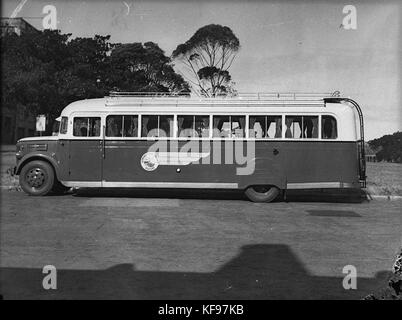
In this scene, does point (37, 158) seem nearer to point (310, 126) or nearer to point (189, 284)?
point (310, 126)

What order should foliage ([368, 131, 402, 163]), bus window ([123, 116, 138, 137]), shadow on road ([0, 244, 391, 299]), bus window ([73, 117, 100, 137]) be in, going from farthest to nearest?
foliage ([368, 131, 402, 163]) < bus window ([73, 117, 100, 137]) < bus window ([123, 116, 138, 137]) < shadow on road ([0, 244, 391, 299])

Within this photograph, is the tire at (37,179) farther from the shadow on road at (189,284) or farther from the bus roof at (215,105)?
the shadow on road at (189,284)

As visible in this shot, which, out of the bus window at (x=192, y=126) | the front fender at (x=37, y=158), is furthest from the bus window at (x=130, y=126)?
the front fender at (x=37, y=158)

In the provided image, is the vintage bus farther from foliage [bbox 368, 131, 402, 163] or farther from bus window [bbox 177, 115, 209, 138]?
foliage [bbox 368, 131, 402, 163]

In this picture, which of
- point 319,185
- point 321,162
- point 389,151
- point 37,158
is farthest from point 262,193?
point 389,151

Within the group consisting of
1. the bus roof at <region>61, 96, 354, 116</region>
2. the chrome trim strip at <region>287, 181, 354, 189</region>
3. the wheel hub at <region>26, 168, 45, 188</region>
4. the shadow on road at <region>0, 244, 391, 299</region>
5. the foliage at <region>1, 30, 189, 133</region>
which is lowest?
the shadow on road at <region>0, 244, 391, 299</region>

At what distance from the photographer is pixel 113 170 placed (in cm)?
1232

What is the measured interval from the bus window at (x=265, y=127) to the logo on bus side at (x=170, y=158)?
4.45 ft

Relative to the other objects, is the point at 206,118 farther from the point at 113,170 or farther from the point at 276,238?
the point at 276,238

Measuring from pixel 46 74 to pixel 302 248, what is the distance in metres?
17.8

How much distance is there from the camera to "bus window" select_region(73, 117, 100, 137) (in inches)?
492

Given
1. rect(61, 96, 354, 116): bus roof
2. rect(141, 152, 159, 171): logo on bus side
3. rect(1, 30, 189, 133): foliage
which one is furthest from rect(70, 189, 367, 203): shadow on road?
rect(1, 30, 189, 133): foliage

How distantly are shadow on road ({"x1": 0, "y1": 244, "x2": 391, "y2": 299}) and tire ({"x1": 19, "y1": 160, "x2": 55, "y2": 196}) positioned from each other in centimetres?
753

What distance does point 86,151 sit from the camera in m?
12.4
